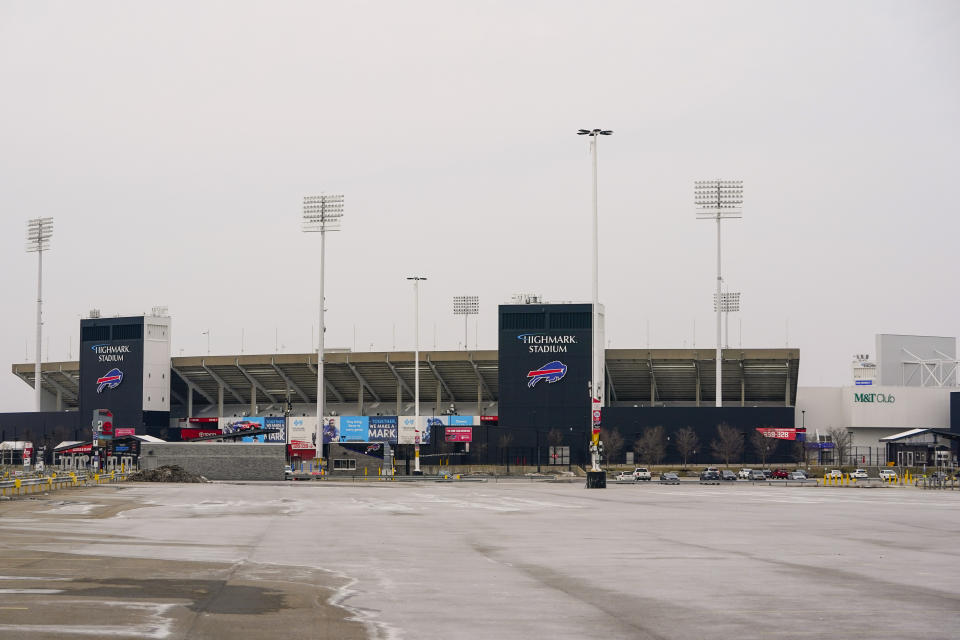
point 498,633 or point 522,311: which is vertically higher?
point 522,311

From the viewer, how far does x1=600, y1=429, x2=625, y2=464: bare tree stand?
128125mm

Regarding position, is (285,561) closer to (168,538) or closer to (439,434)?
(168,538)

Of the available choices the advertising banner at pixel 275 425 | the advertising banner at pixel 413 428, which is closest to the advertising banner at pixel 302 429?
the advertising banner at pixel 275 425

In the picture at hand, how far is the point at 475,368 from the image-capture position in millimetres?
140000

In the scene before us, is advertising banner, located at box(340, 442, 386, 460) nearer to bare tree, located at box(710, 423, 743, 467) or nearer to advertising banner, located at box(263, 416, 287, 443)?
advertising banner, located at box(263, 416, 287, 443)

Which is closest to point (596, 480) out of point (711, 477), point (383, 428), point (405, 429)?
point (711, 477)

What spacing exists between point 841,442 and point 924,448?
11384 mm

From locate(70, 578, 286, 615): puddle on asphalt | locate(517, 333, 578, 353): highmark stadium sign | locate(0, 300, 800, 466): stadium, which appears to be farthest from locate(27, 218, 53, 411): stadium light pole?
locate(70, 578, 286, 615): puddle on asphalt

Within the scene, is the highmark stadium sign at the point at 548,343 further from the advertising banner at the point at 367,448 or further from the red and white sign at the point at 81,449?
the red and white sign at the point at 81,449

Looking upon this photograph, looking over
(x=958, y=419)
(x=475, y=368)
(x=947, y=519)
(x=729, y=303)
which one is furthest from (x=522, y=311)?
(x=947, y=519)

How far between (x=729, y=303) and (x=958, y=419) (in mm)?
32036

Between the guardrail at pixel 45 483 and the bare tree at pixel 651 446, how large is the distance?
63268 millimetres

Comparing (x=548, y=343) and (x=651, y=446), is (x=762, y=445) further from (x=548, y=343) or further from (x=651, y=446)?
(x=548, y=343)

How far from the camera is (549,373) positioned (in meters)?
130
